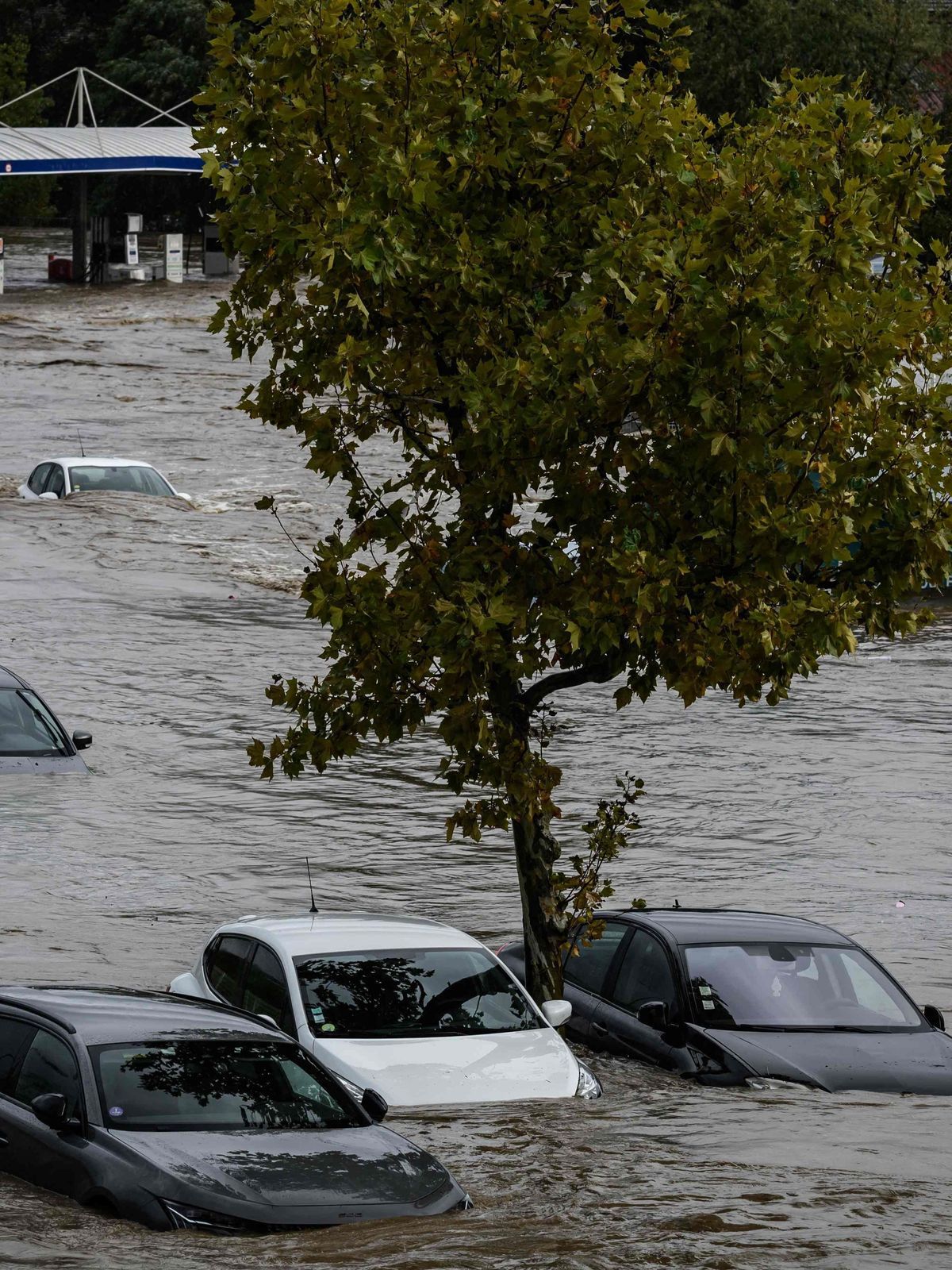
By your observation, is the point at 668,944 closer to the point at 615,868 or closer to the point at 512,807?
the point at 512,807

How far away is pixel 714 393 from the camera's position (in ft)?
33.0

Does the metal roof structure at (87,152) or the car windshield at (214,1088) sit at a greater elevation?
the metal roof structure at (87,152)

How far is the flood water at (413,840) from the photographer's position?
26.0 ft

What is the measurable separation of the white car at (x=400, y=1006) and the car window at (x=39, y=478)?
22.8 m

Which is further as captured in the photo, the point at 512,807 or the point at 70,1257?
the point at 512,807

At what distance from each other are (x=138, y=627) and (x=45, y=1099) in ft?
64.8

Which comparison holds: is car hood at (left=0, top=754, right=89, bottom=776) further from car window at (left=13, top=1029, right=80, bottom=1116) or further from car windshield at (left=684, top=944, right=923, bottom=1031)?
car window at (left=13, top=1029, right=80, bottom=1116)

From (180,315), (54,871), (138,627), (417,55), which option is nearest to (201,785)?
(54,871)

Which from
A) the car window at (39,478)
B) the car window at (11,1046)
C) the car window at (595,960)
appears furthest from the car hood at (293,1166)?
the car window at (39,478)

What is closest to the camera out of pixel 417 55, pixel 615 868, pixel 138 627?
pixel 417 55

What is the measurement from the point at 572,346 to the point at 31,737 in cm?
1098

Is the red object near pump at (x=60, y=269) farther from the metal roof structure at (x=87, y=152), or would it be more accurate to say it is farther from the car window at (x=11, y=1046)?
the car window at (x=11, y=1046)

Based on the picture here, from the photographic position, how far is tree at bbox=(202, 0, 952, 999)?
10.0 m

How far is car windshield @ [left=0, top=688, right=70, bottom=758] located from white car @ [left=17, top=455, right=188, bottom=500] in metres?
13.4
